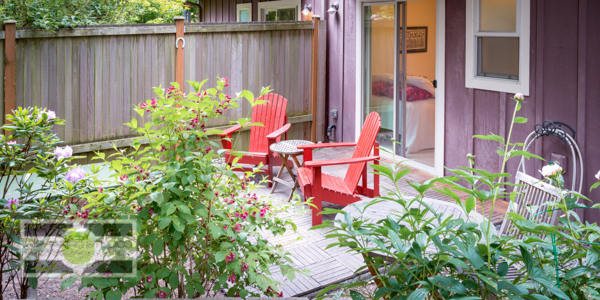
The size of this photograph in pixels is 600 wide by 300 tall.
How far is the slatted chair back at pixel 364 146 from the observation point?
4.46 meters

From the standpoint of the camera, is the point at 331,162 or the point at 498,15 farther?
the point at 498,15

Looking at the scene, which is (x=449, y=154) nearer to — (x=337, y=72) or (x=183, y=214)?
(x=337, y=72)

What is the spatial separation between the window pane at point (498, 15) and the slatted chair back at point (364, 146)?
4.61ft

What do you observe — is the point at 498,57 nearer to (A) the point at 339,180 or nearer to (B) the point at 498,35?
(B) the point at 498,35

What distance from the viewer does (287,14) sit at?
355 inches

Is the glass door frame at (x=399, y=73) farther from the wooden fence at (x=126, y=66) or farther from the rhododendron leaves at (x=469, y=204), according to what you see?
the rhododendron leaves at (x=469, y=204)

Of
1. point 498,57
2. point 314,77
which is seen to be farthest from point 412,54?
point 314,77

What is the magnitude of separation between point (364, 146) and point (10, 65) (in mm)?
3154

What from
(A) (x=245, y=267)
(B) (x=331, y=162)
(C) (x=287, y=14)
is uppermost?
(C) (x=287, y=14)

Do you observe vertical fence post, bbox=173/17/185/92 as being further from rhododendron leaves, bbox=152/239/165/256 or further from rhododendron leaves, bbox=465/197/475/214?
rhododendron leaves, bbox=465/197/475/214

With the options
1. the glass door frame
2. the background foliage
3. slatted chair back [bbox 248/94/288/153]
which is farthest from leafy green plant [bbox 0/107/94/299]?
the glass door frame

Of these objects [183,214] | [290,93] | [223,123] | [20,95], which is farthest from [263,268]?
[290,93]

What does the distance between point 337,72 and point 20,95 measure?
4120 millimetres

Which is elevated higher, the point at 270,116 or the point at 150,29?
the point at 150,29
